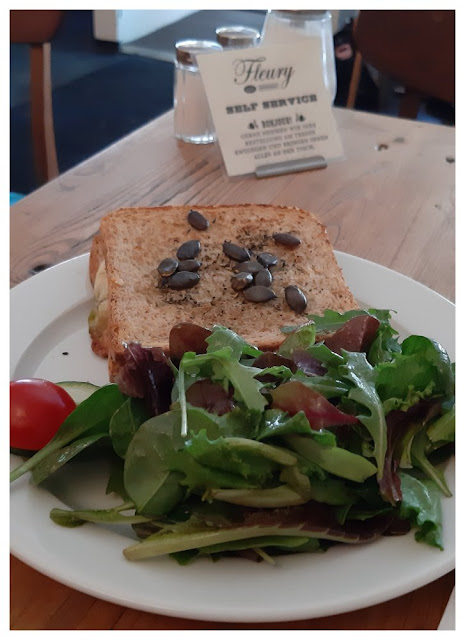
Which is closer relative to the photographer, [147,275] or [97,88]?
[147,275]

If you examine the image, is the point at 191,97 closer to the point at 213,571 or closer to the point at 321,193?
the point at 321,193

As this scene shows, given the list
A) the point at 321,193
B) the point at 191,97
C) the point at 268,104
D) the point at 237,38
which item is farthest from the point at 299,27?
the point at 321,193

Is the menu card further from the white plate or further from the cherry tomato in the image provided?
the white plate

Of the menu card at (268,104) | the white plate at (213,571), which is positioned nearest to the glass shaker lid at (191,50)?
the menu card at (268,104)

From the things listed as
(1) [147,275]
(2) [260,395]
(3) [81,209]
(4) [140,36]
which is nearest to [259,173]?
(3) [81,209]

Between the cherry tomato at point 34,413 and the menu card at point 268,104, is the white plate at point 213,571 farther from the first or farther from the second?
the menu card at point 268,104

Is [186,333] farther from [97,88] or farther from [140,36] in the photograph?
[140,36]
